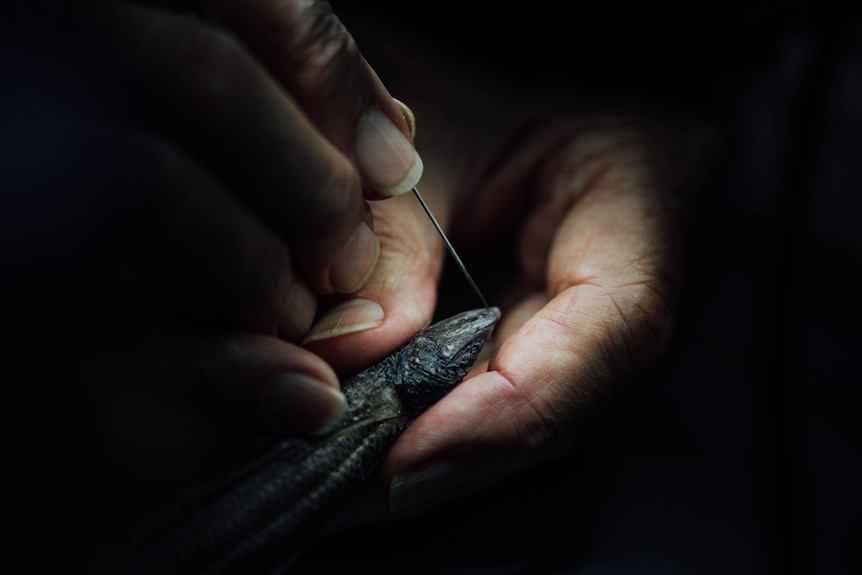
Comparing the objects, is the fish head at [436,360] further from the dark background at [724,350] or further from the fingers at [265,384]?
the dark background at [724,350]

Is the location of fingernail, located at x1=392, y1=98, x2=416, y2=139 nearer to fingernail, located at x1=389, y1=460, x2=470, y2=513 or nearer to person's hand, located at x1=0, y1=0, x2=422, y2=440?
person's hand, located at x1=0, y1=0, x2=422, y2=440

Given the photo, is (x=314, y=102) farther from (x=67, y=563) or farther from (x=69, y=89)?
(x=67, y=563)

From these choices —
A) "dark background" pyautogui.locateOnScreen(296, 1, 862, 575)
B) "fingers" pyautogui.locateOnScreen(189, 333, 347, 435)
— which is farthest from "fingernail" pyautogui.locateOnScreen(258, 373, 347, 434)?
"dark background" pyautogui.locateOnScreen(296, 1, 862, 575)

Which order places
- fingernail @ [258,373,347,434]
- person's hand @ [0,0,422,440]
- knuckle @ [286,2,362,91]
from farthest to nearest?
1. fingernail @ [258,373,347,434]
2. knuckle @ [286,2,362,91]
3. person's hand @ [0,0,422,440]

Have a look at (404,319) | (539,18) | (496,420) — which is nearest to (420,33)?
(539,18)

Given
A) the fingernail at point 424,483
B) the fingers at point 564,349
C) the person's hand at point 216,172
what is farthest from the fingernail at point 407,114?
the fingernail at point 424,483

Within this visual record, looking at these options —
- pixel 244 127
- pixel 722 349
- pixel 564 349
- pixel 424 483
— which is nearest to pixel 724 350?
pixel 722 349
